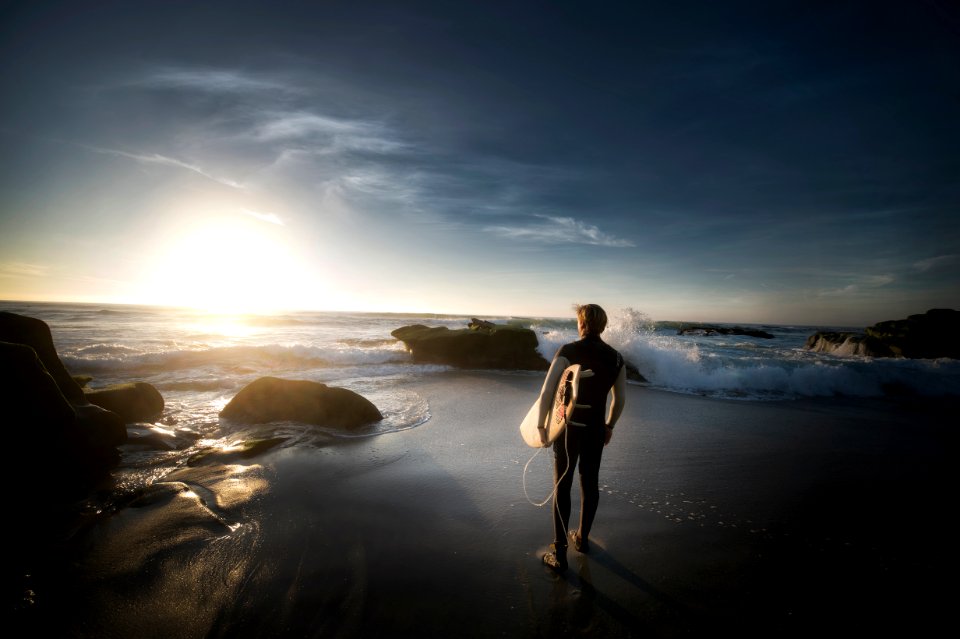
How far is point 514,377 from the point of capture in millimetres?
14492

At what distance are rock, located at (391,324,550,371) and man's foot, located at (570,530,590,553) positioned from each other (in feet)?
43.1

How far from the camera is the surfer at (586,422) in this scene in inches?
126

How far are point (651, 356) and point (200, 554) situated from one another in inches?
568

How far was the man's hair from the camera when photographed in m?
3.33

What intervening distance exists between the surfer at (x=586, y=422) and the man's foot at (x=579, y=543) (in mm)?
13

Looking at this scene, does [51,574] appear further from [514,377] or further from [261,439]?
[514,377]

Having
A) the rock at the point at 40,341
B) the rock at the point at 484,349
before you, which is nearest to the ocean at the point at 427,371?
the rock at the point at 484,349

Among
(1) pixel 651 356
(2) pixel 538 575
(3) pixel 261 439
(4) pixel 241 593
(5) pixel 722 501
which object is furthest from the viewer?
(1) pixel 651 356

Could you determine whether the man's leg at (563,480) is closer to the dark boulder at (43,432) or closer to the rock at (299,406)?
the rock at (299,406)

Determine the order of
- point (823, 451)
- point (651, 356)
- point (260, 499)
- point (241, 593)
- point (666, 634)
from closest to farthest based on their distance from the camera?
1. point (666, 634)
2. point (241, 593)
3. point (260, 499)
4. point (823, 451)
5. point (651, 356)

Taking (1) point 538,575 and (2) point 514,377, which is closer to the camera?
(1) point 538,575

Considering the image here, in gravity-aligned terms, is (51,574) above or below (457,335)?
below

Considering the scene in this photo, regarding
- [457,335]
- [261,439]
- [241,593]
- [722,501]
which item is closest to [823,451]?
[722,501]

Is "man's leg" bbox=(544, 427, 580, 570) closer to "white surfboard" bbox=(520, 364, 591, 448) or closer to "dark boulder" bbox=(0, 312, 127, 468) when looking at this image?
"white surfboard" bbox=(520, 364, 591, 448)
